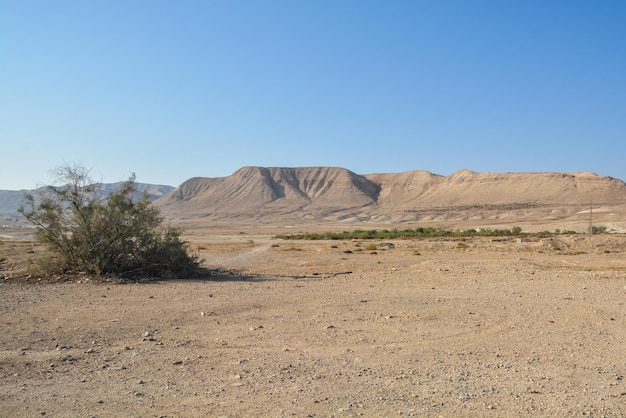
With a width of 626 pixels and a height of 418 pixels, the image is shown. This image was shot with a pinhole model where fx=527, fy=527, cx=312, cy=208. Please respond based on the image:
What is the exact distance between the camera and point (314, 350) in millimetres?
8664

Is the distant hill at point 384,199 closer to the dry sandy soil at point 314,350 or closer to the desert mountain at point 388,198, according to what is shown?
the desert mountain at point 388,198

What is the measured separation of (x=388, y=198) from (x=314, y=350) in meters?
146

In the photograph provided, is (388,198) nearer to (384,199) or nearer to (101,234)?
(384,199)

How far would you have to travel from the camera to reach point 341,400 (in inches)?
250

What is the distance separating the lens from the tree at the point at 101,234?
18625 mm

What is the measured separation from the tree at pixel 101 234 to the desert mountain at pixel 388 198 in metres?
78.6

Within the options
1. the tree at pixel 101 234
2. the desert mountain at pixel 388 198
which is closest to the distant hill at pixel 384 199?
the desert mountain at pixel 388 198

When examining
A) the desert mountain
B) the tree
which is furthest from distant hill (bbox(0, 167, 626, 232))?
the tree

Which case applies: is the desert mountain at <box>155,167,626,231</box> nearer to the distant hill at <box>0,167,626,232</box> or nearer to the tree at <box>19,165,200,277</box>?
the distant hill at <box>0,167,626,232</box>

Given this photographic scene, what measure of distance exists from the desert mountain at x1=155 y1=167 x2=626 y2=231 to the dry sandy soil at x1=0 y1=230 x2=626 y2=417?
7987 centimetres

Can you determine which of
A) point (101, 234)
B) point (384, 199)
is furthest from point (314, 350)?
point (384, 199)

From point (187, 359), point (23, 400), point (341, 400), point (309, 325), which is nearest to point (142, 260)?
point (309, 325)

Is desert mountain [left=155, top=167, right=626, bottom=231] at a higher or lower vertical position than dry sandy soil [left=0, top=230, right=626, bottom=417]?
higher

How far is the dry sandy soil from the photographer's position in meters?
6.30
